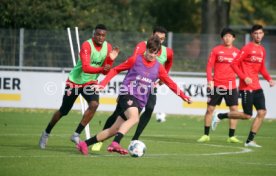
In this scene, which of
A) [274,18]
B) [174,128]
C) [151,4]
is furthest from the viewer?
[274,18]

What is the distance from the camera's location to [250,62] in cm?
1770

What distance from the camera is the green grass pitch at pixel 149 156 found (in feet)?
40.0

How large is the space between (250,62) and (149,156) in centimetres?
435

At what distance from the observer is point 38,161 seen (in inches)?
516

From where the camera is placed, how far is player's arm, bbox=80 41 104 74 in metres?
15.0

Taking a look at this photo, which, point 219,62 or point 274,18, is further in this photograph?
point 274,18

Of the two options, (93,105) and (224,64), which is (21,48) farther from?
(93,105)

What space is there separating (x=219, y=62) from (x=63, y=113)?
4.83 meters

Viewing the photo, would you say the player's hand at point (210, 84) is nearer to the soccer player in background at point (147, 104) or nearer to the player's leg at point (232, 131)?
the player's leg at point (232, 131)

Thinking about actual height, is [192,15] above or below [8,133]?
above

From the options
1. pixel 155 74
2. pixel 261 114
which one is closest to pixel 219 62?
pixel 261 114

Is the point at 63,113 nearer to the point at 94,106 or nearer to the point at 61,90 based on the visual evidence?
the point at 94,106

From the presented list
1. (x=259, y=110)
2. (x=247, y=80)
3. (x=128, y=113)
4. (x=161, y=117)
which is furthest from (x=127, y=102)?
(x=161, y=117)

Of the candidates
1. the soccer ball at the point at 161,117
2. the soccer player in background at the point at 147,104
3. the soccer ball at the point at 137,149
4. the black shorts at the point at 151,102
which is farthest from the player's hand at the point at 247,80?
the soccer ball at the point at 161,117
